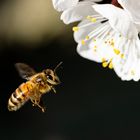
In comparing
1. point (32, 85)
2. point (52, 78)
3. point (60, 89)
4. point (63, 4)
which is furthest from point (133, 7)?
point (60, 89)

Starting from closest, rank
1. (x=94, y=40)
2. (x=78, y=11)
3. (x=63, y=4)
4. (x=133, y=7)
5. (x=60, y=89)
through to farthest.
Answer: (x=133, y=7)
(x=63, y=4)
(x=78, y=11)
(x=94, y=40)
(x=60, y=89)

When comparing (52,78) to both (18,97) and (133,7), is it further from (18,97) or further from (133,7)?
(133,7)

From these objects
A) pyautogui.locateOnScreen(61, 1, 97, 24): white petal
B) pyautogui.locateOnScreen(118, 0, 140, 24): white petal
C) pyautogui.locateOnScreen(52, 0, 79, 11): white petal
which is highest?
pyautogui.locateOnScreen(52, 0, 79, 11): white petal

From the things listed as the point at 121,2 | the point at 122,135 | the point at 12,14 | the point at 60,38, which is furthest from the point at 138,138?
the point at 121,2

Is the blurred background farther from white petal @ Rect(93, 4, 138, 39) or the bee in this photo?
white petal @ Rect(93, 4, 138, 39)

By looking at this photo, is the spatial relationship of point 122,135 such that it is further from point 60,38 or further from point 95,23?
point 95,23

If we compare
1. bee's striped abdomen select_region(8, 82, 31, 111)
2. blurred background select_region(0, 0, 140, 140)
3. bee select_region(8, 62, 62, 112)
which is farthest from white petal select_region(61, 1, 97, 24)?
blurred background select_region(0, 0, 140, 140)
